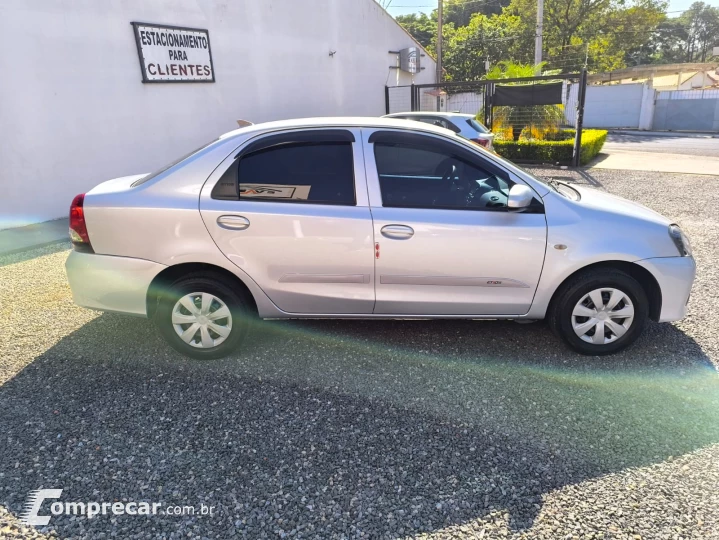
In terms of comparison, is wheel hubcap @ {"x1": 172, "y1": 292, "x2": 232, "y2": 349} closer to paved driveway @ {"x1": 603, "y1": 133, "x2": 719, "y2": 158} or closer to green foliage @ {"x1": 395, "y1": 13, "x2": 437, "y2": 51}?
paved driveway @ {"x1": 603, "y1": 133, "x2": 719, "y2": 158}

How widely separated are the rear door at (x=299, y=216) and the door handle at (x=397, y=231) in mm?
109

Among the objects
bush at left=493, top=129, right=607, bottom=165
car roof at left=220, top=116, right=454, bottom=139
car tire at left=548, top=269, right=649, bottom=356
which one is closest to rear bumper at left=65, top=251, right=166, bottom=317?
car roof at left=220, top=116, right=454, bottom=139

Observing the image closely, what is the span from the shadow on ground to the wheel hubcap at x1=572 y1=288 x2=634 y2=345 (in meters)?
0.20

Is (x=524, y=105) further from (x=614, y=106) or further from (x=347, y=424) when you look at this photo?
(x=614, y=106)

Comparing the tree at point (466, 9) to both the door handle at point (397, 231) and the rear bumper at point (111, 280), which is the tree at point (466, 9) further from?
the rear bumper at point (111, 280)

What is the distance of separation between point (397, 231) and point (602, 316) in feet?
5.19

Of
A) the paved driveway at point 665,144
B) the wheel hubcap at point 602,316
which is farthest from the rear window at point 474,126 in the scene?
the paved driveway at point 665,144

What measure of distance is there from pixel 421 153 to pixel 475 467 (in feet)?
6.99

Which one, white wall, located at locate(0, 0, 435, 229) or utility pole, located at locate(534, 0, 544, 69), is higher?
utility pole, located at locate(534, 0, 544, 69)

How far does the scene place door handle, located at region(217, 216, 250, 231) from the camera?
10.9ft

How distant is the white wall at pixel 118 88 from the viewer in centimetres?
762

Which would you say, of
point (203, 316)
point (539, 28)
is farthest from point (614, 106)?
point (203, 316)

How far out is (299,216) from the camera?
3316mm

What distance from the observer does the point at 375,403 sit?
3129 millimetres
